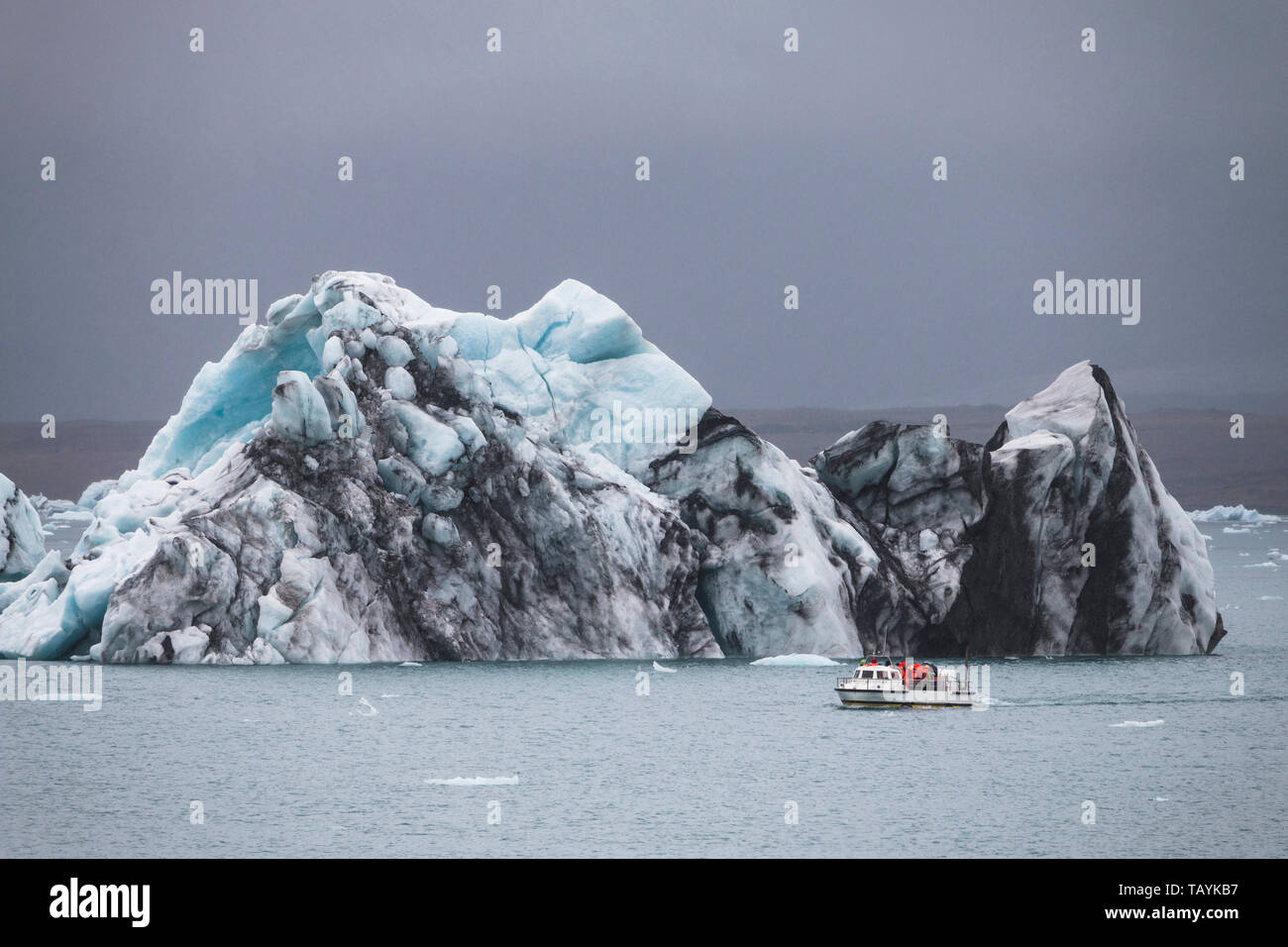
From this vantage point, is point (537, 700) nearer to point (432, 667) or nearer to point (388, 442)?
point (432, 667)

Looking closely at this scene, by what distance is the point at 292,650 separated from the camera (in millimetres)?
41031

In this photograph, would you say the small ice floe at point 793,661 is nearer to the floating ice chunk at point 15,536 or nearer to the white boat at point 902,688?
the white boat at point 902,688

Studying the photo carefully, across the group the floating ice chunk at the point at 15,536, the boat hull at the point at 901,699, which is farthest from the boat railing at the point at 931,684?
the floating ice chunk at the point at 15,536

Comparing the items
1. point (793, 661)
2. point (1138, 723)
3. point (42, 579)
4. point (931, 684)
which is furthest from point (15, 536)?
point (1138, 723)

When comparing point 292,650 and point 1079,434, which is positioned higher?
point 1079,434

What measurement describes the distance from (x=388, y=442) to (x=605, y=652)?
8.04m

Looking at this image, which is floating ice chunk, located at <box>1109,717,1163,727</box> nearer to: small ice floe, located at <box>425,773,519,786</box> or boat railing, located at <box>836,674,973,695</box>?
boat railing, located at <box>836,674,973,695</box>

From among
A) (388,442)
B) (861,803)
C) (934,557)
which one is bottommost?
(861,803)

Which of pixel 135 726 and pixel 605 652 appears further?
pixel 605 652

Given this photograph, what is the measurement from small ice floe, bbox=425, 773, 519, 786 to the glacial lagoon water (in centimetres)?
9

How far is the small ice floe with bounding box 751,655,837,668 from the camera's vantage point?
150ft

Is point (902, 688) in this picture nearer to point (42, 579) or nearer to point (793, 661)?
point (793, 661)
